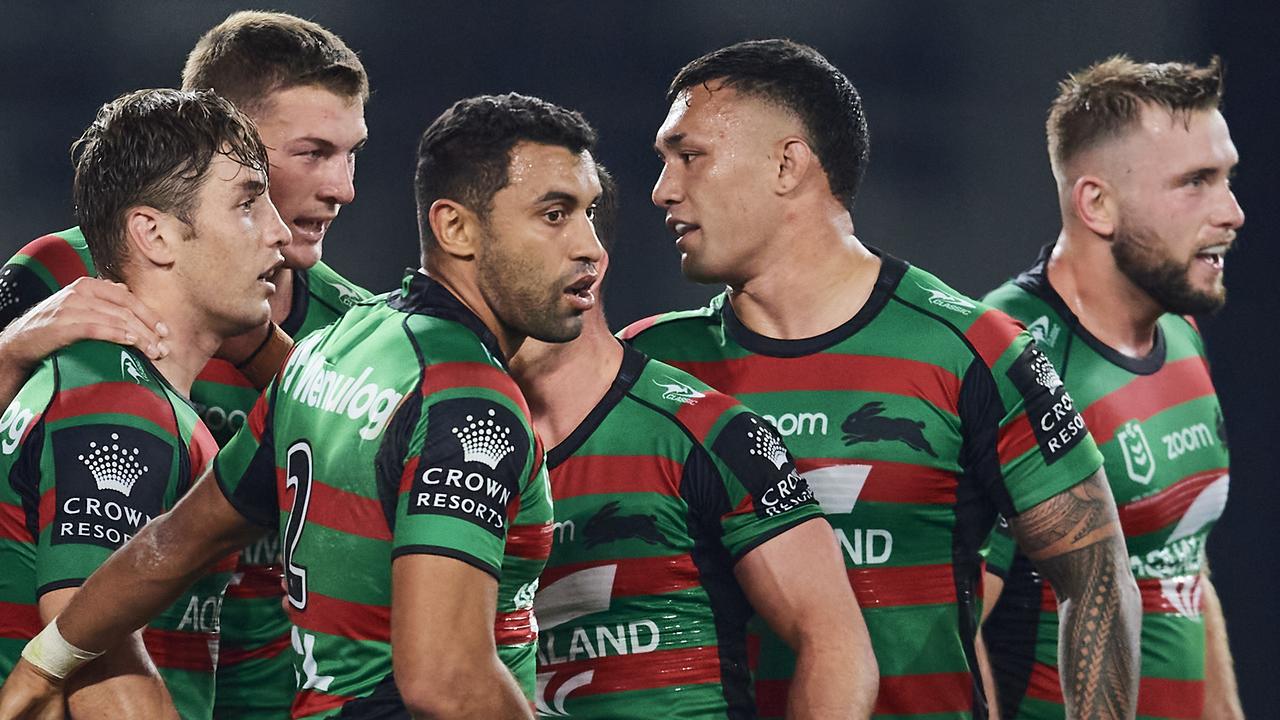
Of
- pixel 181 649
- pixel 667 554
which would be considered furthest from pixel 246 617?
pixel 667 554

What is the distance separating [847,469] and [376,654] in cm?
110

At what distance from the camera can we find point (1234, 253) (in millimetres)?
5699

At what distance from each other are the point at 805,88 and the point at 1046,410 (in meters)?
0.82

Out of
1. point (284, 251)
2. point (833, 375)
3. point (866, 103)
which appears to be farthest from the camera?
point (866, 103)

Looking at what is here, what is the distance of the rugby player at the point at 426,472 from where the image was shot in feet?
6.39

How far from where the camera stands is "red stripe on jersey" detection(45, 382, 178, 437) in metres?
2.46

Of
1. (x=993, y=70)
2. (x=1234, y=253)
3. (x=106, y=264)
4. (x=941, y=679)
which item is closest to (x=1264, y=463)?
(x=1234, y=253)

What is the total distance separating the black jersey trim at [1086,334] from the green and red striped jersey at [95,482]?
1976mm

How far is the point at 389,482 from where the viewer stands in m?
2.04

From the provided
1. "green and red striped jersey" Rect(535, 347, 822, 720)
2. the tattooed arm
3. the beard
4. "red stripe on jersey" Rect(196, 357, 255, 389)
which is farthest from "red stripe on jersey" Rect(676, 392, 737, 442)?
the beard

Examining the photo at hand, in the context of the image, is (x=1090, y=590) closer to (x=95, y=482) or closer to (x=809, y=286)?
(x=809, y=286)

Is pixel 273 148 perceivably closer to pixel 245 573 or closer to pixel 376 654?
pixel 245 573

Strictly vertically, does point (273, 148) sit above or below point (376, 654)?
above

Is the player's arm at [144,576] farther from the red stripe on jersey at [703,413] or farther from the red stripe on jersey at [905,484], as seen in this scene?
the red stripe on jersey at [905,484]
